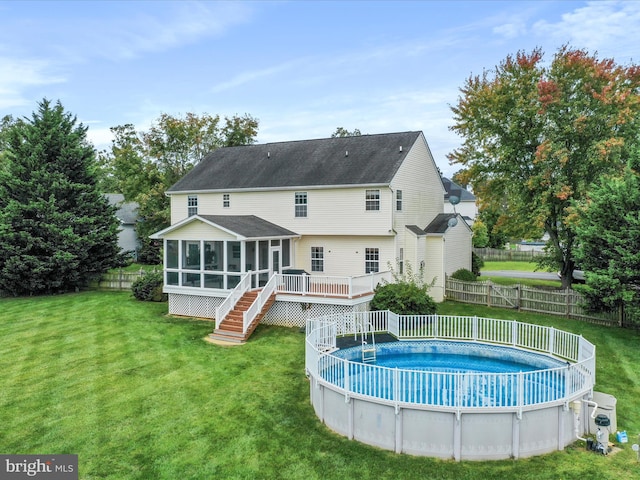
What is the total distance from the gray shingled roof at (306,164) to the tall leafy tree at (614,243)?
332 inches

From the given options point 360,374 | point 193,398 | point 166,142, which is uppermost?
point 166,142

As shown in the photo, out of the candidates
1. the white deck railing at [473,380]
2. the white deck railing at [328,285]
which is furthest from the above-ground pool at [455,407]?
the white deck railing at [328,285]

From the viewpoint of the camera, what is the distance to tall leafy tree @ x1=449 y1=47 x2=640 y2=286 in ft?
70.0

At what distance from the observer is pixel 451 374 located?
8.89m

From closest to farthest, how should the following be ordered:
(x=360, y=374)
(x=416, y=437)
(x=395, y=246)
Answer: (x=416, y=437), (x=360, y=374), (x=395, y=246)

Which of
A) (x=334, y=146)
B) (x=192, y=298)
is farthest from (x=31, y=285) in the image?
(x=334, y=146)

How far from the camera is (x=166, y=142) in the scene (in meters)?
34.9

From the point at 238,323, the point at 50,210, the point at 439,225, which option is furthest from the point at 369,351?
the point at 50,210

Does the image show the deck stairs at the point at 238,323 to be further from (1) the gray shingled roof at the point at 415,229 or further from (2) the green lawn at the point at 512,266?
(2) the green lawn at the point at 512,266

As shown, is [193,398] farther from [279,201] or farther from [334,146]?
[334,146]

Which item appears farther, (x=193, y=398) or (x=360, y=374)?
(x=193, y=398)

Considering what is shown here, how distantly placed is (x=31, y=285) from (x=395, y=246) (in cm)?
2150

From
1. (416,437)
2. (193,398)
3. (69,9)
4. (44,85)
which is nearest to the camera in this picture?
(416,437)

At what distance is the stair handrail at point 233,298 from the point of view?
17.4 metres
